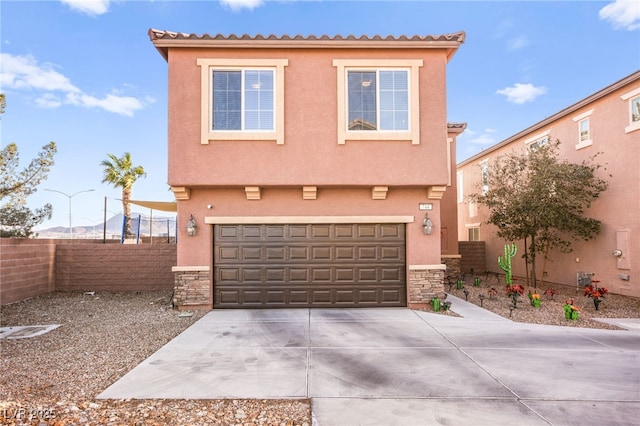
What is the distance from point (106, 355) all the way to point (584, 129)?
15.3 m

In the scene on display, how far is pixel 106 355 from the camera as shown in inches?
222

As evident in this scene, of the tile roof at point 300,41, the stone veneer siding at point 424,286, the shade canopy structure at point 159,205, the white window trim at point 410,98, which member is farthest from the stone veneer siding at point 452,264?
the shade canopy structure at point 159,205

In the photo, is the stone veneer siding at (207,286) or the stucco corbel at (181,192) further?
the stone veneer siding at (207,286)

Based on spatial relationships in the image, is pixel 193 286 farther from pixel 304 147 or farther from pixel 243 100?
pixel 243 100

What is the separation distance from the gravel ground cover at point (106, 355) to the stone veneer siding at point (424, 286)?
61cm

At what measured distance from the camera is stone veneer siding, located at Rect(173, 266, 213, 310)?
893cm

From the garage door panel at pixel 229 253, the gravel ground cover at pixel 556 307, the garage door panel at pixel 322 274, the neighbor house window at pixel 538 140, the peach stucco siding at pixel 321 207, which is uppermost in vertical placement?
the neighbor house window at pixel 538 140

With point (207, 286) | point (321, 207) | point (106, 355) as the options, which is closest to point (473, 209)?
point (321, 207)

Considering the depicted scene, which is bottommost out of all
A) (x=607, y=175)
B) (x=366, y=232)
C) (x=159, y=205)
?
(x=366, y=232)

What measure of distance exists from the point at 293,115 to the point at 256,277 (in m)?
4.08

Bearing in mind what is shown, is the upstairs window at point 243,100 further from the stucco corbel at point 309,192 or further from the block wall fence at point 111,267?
the block wall fence at point 111,267

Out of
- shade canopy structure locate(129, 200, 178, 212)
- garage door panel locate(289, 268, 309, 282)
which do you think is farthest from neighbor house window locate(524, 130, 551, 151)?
shade canopy structure locate(129, 200, 178, 212)

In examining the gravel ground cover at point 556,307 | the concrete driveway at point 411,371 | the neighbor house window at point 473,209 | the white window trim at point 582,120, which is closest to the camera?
the concrete driveway at point 411,371

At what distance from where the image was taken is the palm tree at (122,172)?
21.4 m
